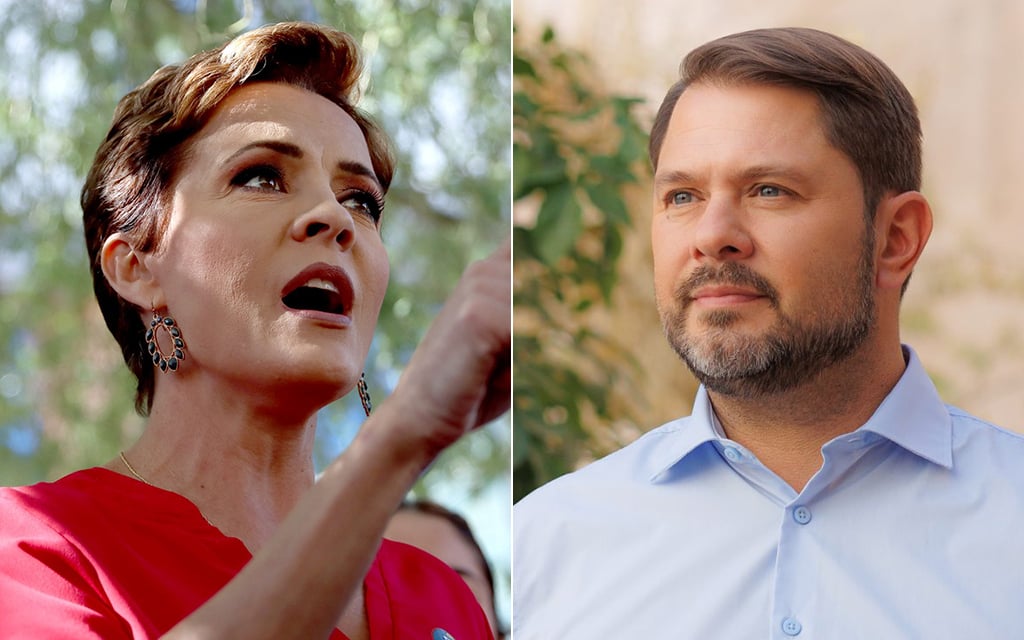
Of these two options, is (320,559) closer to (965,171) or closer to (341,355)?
(341,355)

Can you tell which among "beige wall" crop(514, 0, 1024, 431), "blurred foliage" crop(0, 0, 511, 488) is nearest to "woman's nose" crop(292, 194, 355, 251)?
"beige wall" crop(514, 0, 1024, 431)

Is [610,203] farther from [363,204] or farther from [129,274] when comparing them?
→ [129,274]

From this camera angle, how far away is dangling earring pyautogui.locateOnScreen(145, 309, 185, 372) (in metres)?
1.55

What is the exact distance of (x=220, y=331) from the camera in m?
1.50

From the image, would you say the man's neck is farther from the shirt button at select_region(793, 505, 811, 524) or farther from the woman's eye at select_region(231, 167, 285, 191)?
the woman's eye at select_region(231, 167, 285, 191)

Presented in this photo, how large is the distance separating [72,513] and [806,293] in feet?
2.70

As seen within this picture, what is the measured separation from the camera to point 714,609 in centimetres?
145

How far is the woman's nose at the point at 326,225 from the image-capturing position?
A: 1502mm

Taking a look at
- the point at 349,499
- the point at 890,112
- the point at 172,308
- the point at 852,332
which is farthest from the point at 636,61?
the point at 349,499

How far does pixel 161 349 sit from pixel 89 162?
7.95 ft

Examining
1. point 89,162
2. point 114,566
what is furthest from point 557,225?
point 89,162

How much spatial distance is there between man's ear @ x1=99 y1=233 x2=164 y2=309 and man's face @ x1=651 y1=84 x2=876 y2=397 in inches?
24.9

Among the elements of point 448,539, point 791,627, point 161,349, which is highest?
point 161,349

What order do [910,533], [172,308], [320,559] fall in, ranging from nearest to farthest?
[320,559] → [910,533] → [172,308]
